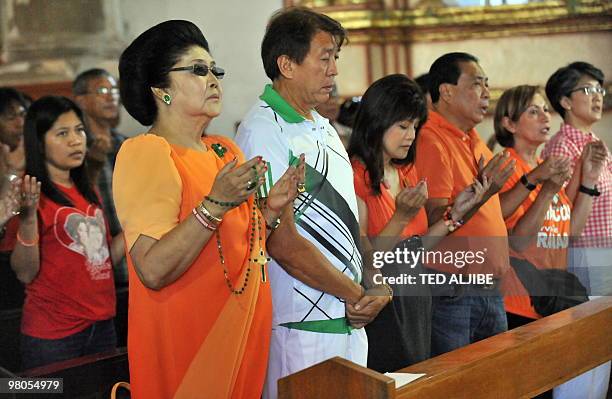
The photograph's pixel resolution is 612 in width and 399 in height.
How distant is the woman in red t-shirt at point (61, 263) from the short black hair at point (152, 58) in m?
0.90

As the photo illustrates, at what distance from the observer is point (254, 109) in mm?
2455

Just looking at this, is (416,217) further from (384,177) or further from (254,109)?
(254,109)

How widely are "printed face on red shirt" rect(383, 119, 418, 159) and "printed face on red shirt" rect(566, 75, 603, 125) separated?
4.91 ft

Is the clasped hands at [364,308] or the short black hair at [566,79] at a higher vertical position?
the short black hair at [566,79]

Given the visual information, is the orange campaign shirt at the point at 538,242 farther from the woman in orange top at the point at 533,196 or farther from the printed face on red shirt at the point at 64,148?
the printed face on red shirt at the point at 64,148

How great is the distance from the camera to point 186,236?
192cm

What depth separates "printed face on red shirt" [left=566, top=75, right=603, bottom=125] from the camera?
4.14 m

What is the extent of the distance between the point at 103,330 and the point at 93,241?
0.30 metres

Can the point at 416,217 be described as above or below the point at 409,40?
below

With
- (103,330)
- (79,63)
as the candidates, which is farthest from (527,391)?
(79,63)

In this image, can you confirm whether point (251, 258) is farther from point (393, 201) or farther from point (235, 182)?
point (393, 201)

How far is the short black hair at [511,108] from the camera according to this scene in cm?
386

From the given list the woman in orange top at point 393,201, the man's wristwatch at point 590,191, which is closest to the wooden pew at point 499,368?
the woman in orange top at point 393,201

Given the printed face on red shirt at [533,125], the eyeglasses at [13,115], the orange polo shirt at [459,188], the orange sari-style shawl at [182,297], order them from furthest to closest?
1. the eyeglasses at [13,115]
2. the printed face on red shirt at [533,125]
3. the orange polo shirt at [459,188]
4. the orange sari-style shawl at [182,297]
